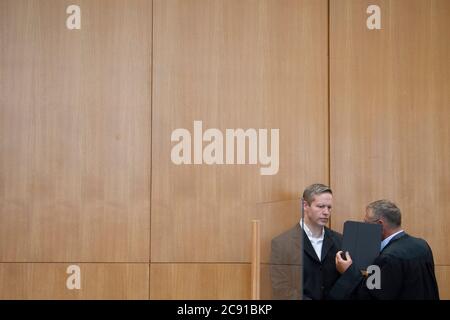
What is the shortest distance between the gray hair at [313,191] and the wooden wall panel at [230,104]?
349mm

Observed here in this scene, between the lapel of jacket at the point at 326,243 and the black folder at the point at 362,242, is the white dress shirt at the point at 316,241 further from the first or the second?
the black folder at the point at 362,242

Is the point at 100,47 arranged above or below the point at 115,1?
below

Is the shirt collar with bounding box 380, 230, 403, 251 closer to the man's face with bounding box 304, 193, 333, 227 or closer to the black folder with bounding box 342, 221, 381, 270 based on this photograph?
the black folder with bounding box 342, 221, 381, 270

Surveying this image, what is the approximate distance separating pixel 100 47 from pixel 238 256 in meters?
1.83

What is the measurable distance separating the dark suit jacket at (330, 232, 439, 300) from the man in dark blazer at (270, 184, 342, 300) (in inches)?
4.0

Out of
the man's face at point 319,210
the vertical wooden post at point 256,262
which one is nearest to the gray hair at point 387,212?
the man's face at point 319,210

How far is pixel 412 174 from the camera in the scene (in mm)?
5434

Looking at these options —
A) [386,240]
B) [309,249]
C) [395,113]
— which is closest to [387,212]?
[386,240]

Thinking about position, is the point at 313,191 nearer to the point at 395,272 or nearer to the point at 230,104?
the point at 395,272

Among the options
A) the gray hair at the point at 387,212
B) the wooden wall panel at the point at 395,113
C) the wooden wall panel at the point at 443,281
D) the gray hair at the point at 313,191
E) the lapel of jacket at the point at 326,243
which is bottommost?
the wooden wall panel at the point at 443,281

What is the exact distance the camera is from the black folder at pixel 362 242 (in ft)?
15.0
